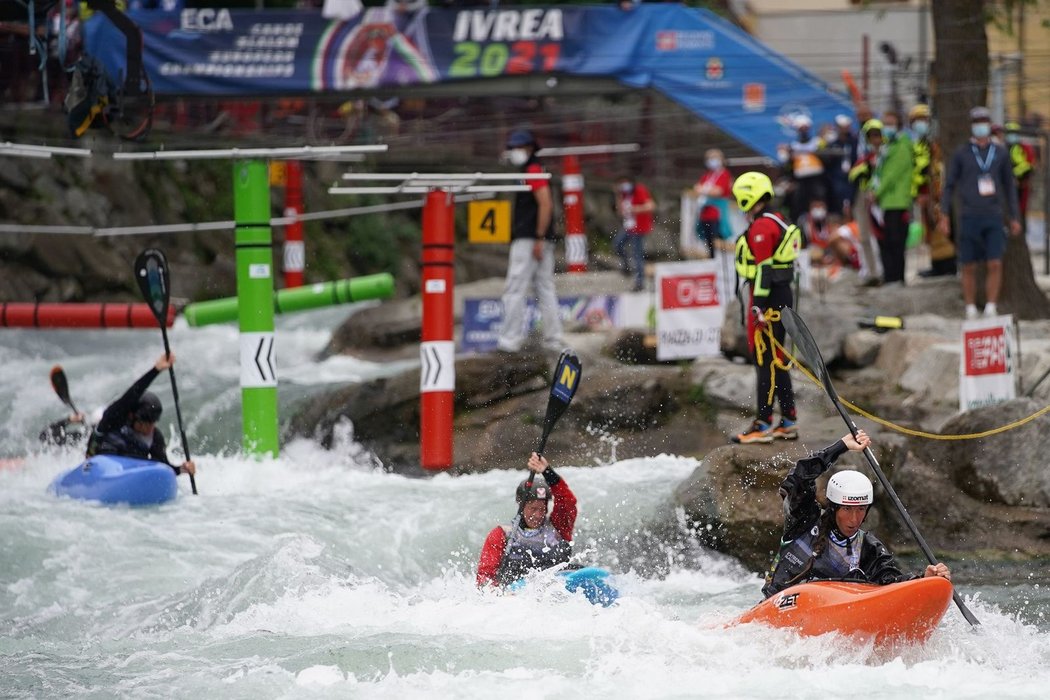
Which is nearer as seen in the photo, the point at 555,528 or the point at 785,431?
the point at 555,528

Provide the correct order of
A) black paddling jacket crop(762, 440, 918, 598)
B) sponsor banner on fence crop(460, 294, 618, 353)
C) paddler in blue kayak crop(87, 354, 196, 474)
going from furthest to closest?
sponsor banner on fence crop(460, 294, 618, 353)
paddler in blue kayak crop(87, 354, 196, 474)
black paddling jacket crop(762, 440, 918, 598)

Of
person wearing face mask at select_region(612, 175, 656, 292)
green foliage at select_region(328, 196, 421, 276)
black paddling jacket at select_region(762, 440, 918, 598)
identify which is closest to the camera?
black paddling jacket at select_region(762, 440, 918, 598)

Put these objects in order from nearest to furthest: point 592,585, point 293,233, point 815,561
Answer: point 815,561 → point 592,585 → point 293,233

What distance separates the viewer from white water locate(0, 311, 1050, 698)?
7.26m

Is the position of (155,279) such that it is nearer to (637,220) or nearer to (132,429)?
(132,429)

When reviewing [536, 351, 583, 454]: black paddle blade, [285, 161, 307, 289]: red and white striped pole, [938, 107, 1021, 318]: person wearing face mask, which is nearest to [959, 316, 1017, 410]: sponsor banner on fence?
[938, 107, 1021, 318]: person wearing face mask

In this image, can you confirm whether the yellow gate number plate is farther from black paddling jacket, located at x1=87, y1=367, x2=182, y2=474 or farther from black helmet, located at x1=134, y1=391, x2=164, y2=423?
black paddling jacket, located at x1=87, y1=367, x2=182, y2=474

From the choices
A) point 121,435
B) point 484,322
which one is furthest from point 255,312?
point 484,322

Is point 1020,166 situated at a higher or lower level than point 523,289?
higher

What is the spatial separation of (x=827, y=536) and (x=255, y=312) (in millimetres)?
5938

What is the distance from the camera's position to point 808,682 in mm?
7094

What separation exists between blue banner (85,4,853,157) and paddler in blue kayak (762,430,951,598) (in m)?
9.05

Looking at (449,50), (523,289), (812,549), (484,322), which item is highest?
(449,50)

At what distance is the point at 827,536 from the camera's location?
7.88 m
